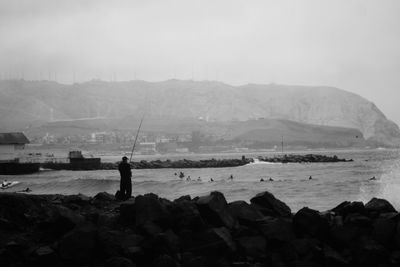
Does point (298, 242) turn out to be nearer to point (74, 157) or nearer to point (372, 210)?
point (372, 210)

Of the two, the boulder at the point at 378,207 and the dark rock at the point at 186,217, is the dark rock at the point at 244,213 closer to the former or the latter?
the dark rock at the point at 186,217

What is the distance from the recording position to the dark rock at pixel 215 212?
1207 cm

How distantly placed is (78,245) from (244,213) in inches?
142

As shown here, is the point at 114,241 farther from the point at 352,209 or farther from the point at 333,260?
the point at 352,209

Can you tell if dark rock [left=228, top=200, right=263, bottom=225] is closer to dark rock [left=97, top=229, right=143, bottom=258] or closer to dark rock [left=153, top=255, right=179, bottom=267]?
dark rock [left=97, top=229, right=143, bottom=258]

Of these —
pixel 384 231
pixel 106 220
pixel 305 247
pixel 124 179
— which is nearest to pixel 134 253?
pixel 106 220

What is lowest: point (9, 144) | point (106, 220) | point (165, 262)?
point (165, 262)

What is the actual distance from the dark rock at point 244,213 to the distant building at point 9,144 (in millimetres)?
67659

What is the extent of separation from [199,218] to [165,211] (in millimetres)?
749

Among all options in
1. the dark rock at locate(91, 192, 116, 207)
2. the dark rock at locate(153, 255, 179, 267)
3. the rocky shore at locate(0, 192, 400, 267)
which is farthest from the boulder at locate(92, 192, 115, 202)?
the dark rock at locate(153, 255, 179, 267)

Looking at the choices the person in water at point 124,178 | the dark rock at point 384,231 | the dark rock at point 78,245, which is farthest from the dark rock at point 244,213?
the person in water at point 124,178

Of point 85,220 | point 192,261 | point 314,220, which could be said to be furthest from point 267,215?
point 85,220

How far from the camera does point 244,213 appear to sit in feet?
41.4

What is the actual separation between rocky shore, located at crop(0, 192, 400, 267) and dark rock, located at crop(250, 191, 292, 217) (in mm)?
526
